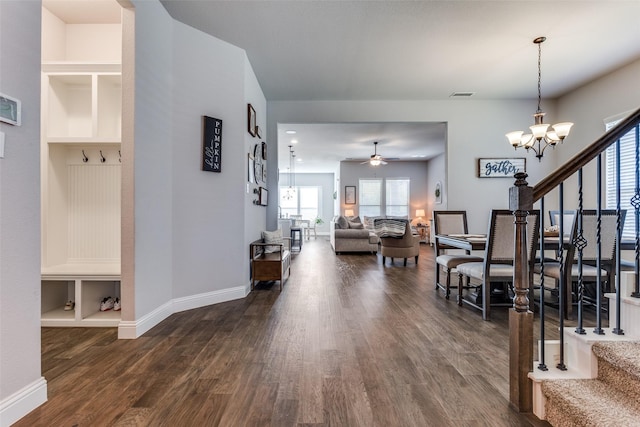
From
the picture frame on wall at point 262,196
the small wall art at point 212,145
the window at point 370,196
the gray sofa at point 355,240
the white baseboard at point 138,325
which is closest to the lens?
the white baseboard at point 138,325

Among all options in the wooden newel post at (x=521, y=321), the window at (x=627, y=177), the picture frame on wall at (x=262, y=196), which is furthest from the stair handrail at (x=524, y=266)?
the picture frame on wall at (x=262, y=196)

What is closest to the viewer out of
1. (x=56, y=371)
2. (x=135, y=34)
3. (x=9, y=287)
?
(x=9, y=287)

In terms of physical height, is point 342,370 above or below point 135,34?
below

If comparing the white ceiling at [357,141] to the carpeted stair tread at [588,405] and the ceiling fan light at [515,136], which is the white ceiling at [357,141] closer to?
the ceiling fan light at [515,136]

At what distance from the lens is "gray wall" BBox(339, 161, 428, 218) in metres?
11.2

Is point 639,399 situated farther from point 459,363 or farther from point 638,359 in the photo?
point 459,363

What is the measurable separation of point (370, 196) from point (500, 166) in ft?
19.8

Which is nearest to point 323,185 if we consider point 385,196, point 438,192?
point 385,196

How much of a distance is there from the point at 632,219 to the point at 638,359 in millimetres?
3702

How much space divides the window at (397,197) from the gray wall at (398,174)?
146 mm

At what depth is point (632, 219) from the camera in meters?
3.95

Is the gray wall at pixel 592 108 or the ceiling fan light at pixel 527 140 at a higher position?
the gray wall at pixel 592 108

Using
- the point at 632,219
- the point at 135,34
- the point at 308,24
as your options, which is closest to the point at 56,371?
the point at 135,34

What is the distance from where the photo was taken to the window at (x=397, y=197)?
11312mm
